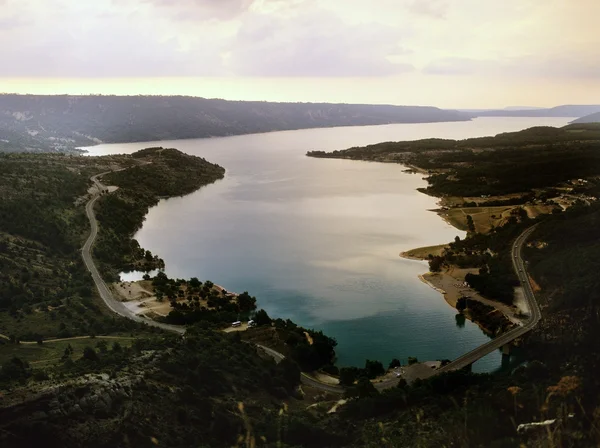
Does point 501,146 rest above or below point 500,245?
above

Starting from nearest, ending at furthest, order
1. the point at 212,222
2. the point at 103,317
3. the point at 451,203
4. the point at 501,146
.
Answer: the point at 103,317 < the point at 212,222 < the point at 451,203 < the point at 501,146

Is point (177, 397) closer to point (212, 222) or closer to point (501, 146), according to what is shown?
point (212, 222)

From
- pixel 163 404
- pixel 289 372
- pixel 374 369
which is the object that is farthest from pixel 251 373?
pixel 374 369

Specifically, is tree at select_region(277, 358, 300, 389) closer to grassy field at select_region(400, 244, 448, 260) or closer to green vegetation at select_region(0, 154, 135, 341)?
green vegetation at select_region(0, 154, 135, 341)

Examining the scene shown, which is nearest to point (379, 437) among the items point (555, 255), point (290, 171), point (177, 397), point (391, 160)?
point (177, 397)

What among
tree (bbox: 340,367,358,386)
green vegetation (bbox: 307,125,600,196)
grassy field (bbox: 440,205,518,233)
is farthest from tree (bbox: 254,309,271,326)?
green vegetation (bbox: 307,125,600,196)

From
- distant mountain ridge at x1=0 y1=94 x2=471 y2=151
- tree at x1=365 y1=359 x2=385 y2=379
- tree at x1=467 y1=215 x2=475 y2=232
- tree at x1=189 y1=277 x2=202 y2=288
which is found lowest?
tree at x1=365 y1=359 x2=385 y2=379
